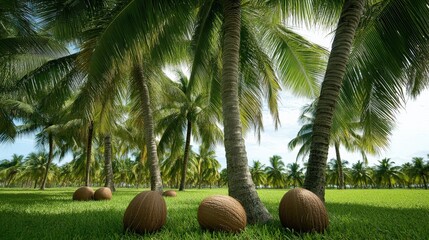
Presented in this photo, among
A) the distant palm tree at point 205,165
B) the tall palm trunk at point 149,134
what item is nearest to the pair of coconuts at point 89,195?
the tall palm trunk at point 149,134

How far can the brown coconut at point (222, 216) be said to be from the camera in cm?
418

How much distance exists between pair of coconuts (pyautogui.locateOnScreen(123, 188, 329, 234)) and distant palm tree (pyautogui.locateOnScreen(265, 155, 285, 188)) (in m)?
65.9

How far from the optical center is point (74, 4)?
7516 mm

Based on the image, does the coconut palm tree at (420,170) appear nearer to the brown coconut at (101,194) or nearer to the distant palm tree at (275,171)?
the distant palm tree at (275,171)

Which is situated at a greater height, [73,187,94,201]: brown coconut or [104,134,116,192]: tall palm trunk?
[104,134,116,192]: tall palm trunk

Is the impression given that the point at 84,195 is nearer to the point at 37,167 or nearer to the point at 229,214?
the point at 229,214

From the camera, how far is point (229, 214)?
4.19m

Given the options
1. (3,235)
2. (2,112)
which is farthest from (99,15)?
(2,112)

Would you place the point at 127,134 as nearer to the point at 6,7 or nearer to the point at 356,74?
the point at 6,7

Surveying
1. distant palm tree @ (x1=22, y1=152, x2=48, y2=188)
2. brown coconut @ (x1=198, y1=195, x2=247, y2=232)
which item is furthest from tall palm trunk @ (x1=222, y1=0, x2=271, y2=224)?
distant palm tree @ (x1=22, y1=152, x2=48, y2=188)

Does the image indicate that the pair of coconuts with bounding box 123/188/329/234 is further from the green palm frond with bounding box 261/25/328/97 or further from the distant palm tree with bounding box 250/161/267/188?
the distant palm tree with bounding box 250/161/267/188

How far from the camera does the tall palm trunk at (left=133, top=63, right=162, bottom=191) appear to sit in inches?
464

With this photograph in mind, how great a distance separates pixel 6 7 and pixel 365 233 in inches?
342

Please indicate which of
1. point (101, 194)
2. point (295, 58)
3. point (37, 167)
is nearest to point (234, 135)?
point (295, 58)
